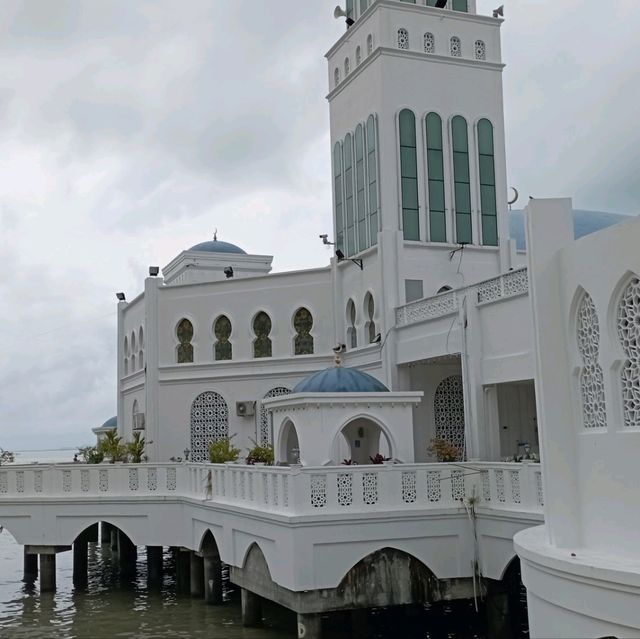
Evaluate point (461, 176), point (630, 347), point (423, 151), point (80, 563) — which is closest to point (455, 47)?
point (423, 151)

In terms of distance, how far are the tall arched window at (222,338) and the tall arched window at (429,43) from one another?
939cm

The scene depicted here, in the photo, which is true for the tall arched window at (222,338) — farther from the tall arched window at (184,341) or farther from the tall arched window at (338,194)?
the tall arched window at (338,194)

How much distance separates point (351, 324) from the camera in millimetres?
26031

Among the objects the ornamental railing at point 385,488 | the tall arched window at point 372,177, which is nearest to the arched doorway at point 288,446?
the ornamental railing at point 385,488

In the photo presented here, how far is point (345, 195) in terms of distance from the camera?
26.7 metres

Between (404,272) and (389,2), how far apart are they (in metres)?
7.04

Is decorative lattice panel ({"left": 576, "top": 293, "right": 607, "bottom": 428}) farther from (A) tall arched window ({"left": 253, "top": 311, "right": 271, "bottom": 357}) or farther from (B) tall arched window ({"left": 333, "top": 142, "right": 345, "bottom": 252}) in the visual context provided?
(A) tall arched window ({"left": 253, "top": 311, "right": 271, "bottom": 357})

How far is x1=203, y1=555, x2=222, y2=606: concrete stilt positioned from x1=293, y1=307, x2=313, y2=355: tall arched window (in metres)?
7.91

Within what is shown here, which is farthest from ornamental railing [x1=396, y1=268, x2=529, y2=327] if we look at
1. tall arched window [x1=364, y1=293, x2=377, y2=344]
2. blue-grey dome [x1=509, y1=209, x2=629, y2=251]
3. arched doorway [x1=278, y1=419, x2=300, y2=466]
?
arched doorway [x1=278, y1=419, x2=300, y2=466]

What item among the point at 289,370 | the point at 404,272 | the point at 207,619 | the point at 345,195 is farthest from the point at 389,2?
the point at 207,619

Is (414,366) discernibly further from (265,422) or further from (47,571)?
(47,571)

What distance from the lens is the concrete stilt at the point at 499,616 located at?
52.7ft

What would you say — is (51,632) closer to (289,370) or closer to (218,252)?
(289,370)

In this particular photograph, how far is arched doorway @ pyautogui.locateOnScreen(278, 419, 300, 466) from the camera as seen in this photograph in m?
18.8
